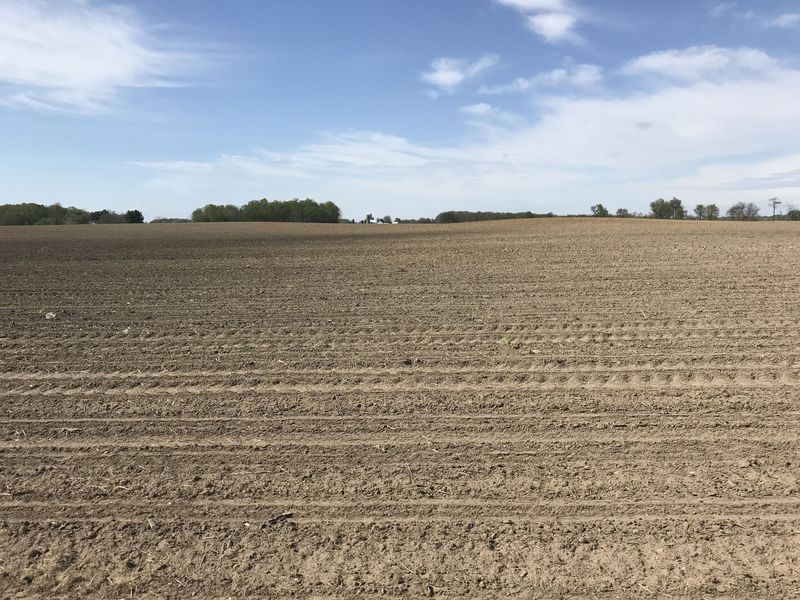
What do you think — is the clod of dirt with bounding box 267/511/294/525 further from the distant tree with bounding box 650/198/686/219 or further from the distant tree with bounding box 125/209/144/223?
the distant tree with bounding box 125/209/144/223

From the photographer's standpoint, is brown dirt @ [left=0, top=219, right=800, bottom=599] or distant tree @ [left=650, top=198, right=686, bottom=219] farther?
distant tree @ [left=650, top=198, right=686, bottom=219]

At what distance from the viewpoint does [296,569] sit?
3467 millimetres

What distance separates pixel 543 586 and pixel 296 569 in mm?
1310

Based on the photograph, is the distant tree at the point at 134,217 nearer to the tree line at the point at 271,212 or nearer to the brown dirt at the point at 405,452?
the tree line at the point at 271,212

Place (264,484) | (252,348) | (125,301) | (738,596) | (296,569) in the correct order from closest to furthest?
(738,596)
(296,569)
(264,484)
(252,348)
(125,301)

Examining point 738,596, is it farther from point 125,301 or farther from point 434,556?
point 125,301

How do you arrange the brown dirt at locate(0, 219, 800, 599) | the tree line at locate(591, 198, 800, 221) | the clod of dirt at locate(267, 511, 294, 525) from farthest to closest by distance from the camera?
the tree line at locate(591, 198, 800, 221)
the clod of dirt at locate(267, 511, 294, 525)
the brown dirt at locate(0, 219, 800, 599)

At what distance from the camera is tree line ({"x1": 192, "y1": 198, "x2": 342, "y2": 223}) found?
83438mm

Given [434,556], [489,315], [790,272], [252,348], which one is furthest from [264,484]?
[790,272]

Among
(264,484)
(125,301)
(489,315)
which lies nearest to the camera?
(264,484)

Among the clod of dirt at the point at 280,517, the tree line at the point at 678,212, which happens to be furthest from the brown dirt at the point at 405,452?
the tree line at the point at 678,212

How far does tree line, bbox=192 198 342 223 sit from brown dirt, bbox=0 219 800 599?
246 ft

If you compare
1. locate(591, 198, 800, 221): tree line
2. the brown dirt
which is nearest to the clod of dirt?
the brown dirt

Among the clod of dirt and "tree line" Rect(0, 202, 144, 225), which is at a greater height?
"tree line" Rect(0, 202, 144, 225)
